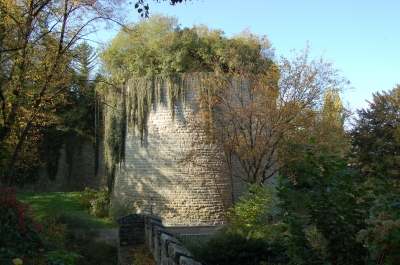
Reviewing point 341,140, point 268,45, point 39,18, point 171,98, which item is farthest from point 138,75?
point 341,140

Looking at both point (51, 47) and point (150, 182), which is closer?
point (51, 47)

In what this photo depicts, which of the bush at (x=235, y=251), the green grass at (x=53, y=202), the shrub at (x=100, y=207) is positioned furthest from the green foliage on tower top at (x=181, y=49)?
the bush at (x=235, y=251)

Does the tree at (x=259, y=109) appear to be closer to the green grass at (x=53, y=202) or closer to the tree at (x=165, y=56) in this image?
the tree at (x=165, y=56)

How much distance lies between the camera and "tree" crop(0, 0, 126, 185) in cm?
1002

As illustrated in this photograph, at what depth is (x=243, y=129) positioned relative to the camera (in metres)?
15.1

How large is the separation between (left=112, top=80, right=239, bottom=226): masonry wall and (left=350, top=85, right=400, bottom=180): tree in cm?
850

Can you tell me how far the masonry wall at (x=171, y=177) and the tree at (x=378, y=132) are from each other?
8.50 m

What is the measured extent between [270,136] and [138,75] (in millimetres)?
6569

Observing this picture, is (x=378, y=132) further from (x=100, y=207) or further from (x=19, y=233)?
(x=19, y=233)

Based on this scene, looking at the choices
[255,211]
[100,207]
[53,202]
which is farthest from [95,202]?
[255,211]

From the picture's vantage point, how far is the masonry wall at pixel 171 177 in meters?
16.5

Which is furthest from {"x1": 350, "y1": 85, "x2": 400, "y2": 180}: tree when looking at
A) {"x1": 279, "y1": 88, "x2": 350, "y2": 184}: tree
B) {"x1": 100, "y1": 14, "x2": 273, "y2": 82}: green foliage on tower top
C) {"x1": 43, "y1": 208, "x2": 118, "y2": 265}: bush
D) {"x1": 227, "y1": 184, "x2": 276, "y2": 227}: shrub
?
{"x1": 43, "y1": 208, "x2": 118, "y2": 265}: bush

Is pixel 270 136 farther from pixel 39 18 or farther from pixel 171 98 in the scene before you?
pixel 39 18

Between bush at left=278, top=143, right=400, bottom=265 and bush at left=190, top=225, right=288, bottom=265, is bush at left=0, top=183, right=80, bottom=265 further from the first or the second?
bush at left=190, top=225, right=288, bottom=265
